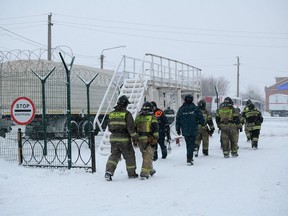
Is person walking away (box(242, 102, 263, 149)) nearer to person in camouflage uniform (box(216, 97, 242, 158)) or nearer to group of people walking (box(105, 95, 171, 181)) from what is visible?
person in camouflage uniform (box(216, 97, 242, 158))

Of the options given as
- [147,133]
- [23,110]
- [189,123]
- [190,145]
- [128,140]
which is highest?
[23,110]

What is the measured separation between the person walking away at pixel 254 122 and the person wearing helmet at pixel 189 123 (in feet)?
11.9

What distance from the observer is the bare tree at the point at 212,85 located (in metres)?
80.0

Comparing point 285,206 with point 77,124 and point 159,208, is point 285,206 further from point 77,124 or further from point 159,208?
point 77,124

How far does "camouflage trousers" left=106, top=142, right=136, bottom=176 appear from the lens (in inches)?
301

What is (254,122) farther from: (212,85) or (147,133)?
(212,85)

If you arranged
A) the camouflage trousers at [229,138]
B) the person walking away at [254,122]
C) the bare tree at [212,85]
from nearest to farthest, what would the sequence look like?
the camouflage trousers at [229,138] < the person walking away at [254,122] < the bare tree at [212,85]

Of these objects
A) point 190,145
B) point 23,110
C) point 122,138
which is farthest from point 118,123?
point 23,110

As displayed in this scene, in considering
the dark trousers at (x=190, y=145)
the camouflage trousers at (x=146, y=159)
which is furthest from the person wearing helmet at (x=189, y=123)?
the camouflage trousers at (x=146, y=159)

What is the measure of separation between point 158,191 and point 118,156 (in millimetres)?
1505

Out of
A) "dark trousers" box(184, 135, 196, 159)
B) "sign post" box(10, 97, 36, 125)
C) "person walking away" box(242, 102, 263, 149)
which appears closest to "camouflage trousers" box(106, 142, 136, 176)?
"dark trousers" box(184, 135, 196, 159)

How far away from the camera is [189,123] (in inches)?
384

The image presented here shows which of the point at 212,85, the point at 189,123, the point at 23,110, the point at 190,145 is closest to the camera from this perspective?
the point at 23,110

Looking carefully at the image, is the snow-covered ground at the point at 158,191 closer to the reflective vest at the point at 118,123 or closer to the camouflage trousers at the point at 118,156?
the camouflage trousers at the point at 118,156
